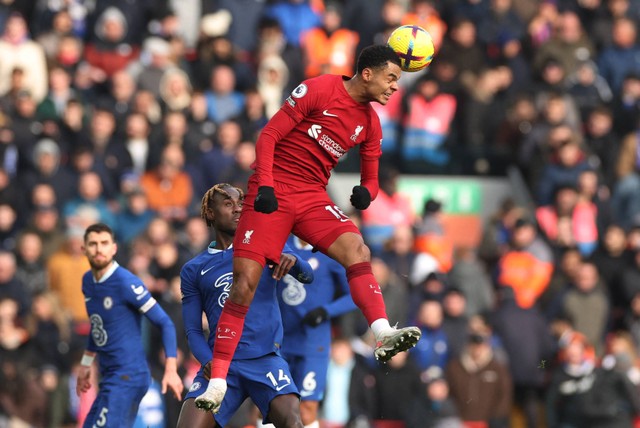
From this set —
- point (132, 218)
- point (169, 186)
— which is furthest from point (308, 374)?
point (169, 186)

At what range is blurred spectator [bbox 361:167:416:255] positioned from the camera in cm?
1803

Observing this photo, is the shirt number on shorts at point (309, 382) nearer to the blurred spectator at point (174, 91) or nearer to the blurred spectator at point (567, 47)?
the blurred spectator at point (174, 91)

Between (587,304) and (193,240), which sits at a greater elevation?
(193,240)

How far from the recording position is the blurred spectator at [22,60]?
18516 mm

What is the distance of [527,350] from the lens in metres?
17.3

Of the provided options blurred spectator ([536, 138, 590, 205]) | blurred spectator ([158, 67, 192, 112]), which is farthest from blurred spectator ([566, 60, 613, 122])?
blurred spectator ([158, 67, 192, 112])

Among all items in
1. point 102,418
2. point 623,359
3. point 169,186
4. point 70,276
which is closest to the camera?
point 102,418

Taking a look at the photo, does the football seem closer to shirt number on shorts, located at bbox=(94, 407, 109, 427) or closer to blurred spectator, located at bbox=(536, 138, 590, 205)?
shirt number on shorts, located at bbox=(94, 407, 109, 427)

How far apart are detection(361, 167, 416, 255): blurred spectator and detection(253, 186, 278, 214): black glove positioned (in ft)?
25.7

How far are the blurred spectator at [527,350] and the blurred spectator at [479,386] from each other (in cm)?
48

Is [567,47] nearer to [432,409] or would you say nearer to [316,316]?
[432,409]

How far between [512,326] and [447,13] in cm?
584

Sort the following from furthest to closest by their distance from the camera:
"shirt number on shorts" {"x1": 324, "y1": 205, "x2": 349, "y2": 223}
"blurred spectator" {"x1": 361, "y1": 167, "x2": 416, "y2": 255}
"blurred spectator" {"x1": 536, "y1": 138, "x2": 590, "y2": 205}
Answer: "blurred spectator" {"x1": 536, "y1": 138, "x2": 590, "y2": 205}, "blurred spectator" {"x1": 361, "y1": 167, "x2": 416, "y2": 255}, "shirt number on shorts" {"x1": 324, "y1": 205, "x2": 349, "y2": 223}

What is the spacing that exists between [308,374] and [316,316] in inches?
22.0
